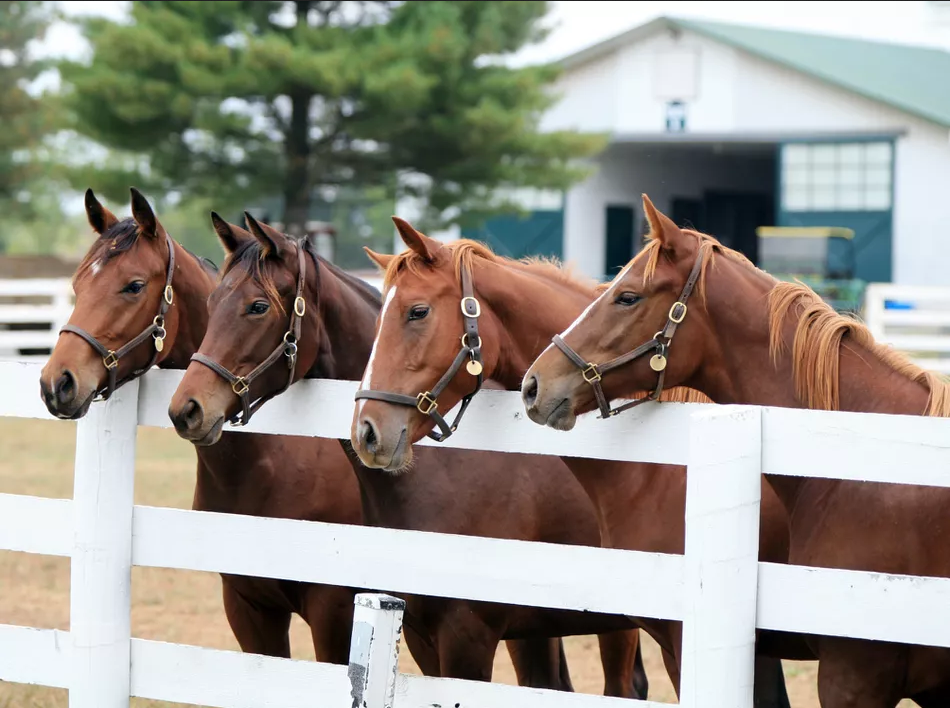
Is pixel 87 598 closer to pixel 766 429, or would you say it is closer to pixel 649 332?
pixel 649 332

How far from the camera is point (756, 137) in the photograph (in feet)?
95.2

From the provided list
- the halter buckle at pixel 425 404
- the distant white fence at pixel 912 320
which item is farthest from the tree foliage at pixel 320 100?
the halter buckle at pixel 425 404

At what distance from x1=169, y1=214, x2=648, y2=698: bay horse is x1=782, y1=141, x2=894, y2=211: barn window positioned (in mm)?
25292

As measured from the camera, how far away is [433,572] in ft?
10.9

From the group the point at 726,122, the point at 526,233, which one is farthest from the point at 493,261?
the point at 526,233

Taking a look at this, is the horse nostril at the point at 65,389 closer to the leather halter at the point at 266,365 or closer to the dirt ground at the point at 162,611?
the leather halter at the point at 266,365

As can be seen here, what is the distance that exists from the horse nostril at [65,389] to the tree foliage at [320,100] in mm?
18905

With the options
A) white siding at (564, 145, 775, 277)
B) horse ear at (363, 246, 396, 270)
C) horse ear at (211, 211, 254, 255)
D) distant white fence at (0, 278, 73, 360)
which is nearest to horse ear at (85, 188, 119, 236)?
horse ear at (211, 211, 254, 255)

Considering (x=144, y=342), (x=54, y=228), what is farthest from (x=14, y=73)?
(x=54, y=228)

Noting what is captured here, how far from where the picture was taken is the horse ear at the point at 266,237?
4.16 metres

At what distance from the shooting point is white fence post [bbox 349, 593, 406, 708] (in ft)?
9.56

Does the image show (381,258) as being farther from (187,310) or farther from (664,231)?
(664,231)

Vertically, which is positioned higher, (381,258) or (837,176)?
(837,176)

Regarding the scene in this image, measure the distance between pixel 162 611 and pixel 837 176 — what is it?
24464 mm
